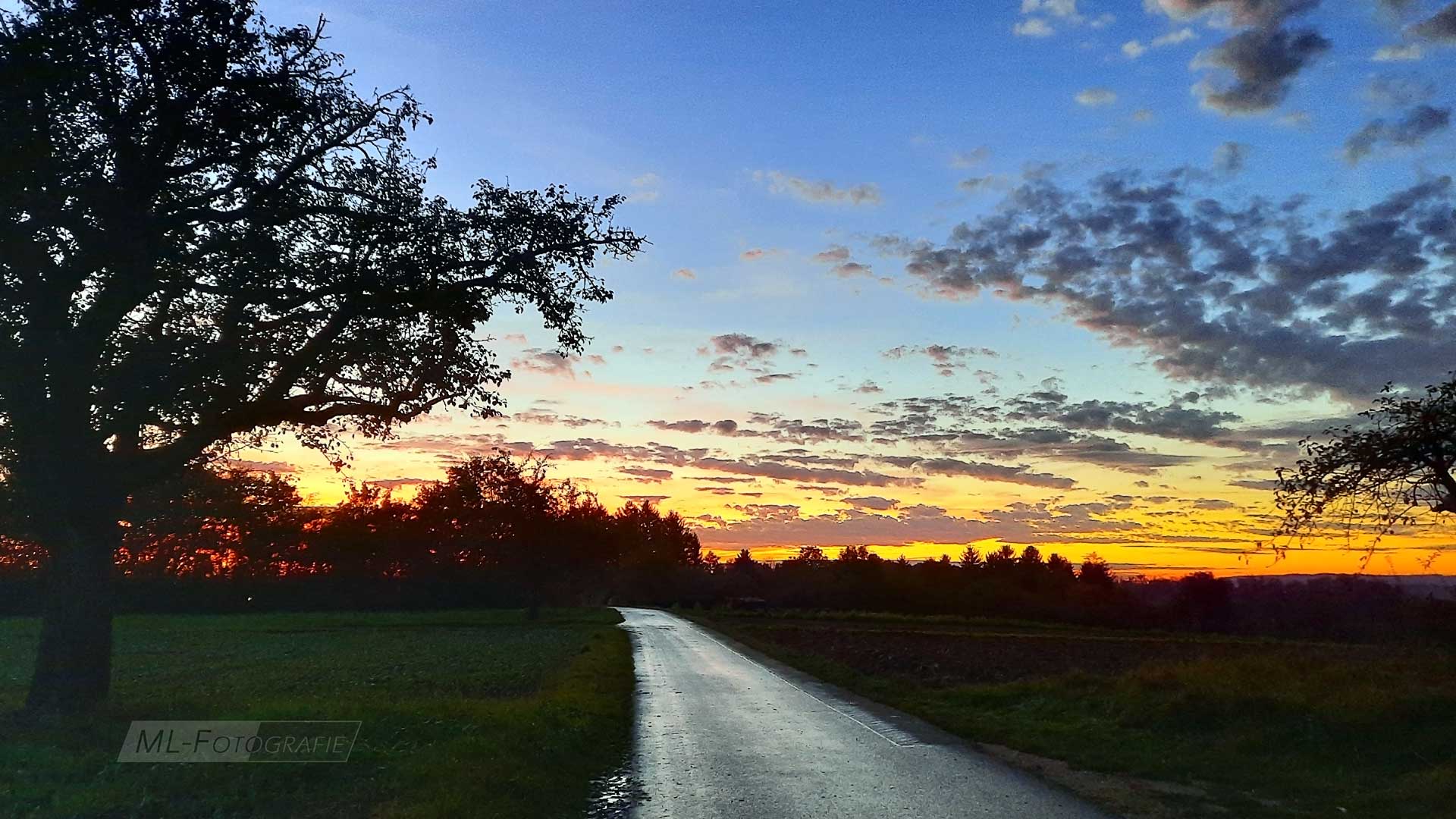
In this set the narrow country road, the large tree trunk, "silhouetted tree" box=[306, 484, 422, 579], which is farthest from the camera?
"silhouetted tree" box=[306, 484, 422, 579]

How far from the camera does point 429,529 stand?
315 feet

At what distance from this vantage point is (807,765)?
13.2m

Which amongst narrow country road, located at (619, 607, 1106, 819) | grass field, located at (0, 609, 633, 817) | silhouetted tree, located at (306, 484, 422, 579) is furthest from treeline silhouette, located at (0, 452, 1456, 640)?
narrow country road, located at (619, 607, 1106, 819)

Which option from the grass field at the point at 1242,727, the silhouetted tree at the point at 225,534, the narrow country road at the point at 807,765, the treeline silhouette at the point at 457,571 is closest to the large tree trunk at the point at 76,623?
the narrow country road at the point at 807,765

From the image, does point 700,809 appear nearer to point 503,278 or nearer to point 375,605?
point 503,278

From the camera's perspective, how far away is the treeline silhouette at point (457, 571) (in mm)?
75250

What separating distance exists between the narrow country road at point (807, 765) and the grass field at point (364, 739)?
1.06 metres

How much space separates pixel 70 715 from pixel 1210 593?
100815 mm

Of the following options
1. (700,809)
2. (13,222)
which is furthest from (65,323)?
(700,809)

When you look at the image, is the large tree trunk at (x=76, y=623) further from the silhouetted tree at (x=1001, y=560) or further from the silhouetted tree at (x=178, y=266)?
the silhouetted tree at (x=1001, y=560)

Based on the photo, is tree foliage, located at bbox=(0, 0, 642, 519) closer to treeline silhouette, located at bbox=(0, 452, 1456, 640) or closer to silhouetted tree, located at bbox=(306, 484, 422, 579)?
treeline silhouette, located at bbox=(0, 452, 1456, 640)

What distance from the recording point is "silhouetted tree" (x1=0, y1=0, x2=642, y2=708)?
15047mm

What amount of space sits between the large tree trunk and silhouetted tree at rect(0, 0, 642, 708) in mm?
37

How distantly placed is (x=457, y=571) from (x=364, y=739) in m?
78.5
